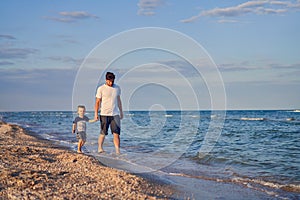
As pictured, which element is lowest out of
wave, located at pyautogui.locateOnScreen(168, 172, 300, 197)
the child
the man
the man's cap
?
wave, located at pyautogui.locateOnScreen(168, 172, 300, 197)

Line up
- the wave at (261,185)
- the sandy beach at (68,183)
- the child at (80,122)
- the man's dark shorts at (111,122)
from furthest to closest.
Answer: the child at (80,122) < the man's dark shorts at (111,122) < the wave at (261,185) < the sandy beach at (68,183)

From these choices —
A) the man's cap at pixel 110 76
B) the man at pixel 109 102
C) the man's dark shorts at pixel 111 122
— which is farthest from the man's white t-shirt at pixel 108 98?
the man's cap at pixel 110 76

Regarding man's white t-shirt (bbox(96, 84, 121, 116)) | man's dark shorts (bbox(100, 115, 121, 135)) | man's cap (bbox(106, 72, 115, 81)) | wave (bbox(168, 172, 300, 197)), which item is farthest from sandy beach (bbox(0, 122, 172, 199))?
man's cap (bbox(106, 72, 115, 81))

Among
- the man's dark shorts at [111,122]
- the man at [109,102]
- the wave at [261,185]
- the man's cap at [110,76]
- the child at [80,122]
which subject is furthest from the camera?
the child at [80,122]

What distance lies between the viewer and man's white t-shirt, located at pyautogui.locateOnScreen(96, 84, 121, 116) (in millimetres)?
9180

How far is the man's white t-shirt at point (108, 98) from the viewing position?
918 centimetres

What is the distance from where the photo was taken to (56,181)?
598 cm

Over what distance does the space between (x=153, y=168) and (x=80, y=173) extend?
10.3 feet

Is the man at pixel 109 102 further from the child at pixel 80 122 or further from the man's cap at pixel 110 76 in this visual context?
the child at pixel 80 122

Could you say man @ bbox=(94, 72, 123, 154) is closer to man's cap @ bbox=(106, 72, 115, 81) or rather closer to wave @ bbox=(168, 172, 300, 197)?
man's cap @ bbox=(106, 72, 115, 81)

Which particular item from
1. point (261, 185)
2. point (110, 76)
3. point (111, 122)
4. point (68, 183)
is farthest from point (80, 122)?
point (261, 185)

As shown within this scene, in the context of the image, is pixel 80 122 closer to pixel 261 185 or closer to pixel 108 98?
pixel 108 98

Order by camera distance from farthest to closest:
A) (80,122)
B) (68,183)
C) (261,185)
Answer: (80,122), (261,185), (68,183)

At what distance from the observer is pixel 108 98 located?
920 centimetres
